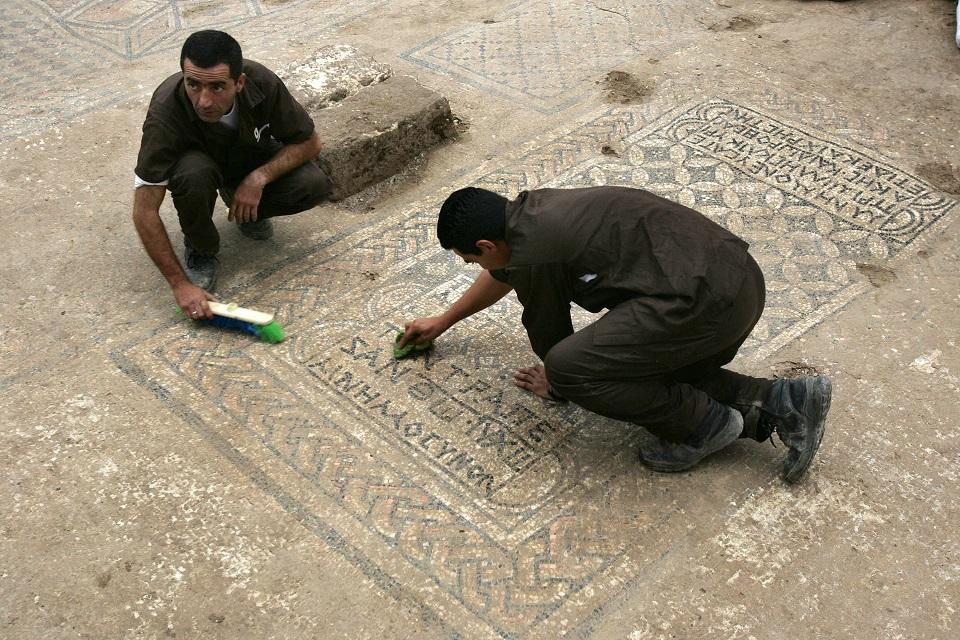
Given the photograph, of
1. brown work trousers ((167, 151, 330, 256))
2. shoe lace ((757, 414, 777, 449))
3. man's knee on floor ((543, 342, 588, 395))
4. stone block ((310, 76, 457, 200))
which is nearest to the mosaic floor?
stone block ((310, 76, 457, 200))

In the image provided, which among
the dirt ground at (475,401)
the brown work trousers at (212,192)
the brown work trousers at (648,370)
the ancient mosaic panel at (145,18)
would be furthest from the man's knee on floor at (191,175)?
the ancient mosaic panel at (145,18)

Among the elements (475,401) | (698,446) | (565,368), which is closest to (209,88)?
(475,401)

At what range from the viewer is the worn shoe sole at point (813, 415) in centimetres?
265

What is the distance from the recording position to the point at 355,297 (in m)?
3.55

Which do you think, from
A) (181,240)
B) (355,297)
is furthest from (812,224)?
(181,240)

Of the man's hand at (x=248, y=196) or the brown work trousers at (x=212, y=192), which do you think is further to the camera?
the man's hand at (x=248, y=196)

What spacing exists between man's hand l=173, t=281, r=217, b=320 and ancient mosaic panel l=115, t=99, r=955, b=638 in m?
0.07

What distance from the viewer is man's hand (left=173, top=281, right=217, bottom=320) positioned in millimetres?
3354

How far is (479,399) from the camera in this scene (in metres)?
3.09

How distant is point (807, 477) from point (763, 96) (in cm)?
261

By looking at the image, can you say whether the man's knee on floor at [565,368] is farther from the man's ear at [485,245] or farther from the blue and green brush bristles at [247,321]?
the blue and green brush bristles at [247,321]

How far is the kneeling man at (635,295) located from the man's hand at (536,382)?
324mm

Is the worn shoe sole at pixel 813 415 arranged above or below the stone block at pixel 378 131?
below

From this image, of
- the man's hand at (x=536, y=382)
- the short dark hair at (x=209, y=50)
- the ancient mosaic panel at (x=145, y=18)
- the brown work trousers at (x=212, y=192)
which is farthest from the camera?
the ancient mosaic panel at (x=145, y=18)
